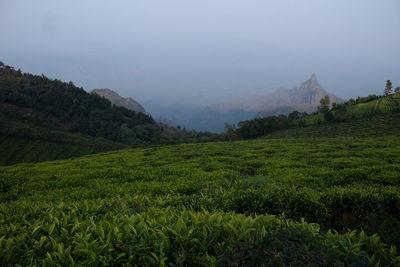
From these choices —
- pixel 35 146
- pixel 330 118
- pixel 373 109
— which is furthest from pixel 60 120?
pixel 373 109

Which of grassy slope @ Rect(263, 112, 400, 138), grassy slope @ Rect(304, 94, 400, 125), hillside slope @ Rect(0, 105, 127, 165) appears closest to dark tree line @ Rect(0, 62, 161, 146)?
hillside slope @ Rect(0, 105, 127, 165)

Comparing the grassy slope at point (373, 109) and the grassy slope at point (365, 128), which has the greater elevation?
the grassy slope at point (373, 109)

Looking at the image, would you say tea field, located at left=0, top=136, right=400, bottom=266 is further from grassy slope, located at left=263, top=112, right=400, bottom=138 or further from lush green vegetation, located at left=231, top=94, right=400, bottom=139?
lush green vegetation, located at left=231, top=94, right=400, bottom=139

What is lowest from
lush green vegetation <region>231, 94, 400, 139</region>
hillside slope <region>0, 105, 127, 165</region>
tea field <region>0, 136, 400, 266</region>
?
hillside slope <region>0, 105, 127, 165</region>

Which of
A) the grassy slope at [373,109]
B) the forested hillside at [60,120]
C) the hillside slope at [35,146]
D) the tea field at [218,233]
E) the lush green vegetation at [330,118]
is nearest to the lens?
the tea field at [218,233]

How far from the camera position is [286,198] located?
14.2ft

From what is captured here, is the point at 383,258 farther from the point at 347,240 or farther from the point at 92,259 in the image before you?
the point at 92,259

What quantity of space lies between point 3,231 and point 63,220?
71 cm

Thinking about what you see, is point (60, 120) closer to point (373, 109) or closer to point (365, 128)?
point (365, 128)

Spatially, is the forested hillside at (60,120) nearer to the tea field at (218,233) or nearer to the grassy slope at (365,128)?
the grassy slope at (365,128)

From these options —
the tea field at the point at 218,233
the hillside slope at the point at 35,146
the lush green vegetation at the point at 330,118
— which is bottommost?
the hillside slope at the point at 35,146

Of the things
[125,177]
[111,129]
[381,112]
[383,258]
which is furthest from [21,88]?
[381,112]

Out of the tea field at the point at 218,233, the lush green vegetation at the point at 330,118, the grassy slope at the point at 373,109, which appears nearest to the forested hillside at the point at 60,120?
the lush green vegetation at the point at 330,118

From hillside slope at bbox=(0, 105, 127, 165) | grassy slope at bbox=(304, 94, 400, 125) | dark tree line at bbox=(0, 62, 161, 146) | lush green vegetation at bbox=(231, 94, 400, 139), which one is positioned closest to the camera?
lush green vegetation at bbox=(231, 94, 400, 139)
